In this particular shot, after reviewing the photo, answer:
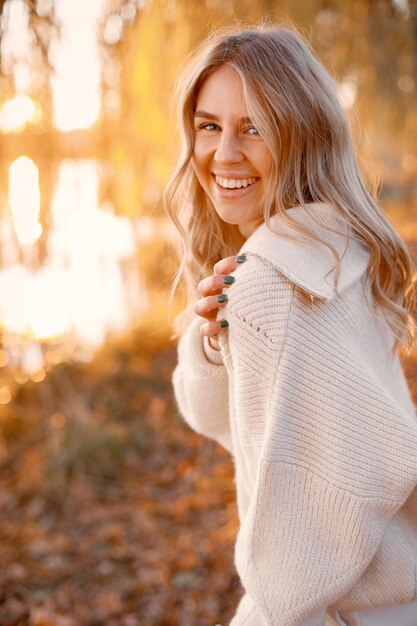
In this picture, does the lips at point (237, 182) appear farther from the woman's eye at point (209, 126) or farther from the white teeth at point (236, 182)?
the woman's eye at point (209, 126)

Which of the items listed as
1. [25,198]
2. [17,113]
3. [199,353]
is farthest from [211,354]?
[25,198]

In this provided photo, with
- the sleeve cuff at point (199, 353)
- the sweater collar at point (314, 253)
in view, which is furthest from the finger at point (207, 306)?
the sleeve cuff at point (199, 353)

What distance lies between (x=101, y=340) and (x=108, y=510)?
269cm

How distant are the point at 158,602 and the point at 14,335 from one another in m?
2.40

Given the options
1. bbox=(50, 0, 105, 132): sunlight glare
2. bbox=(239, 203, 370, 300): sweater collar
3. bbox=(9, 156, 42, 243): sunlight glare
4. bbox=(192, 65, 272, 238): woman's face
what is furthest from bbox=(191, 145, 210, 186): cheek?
bbox=(9, 156, 42, 243): sunlight glare

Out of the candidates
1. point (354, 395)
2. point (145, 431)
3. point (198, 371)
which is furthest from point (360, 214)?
point (145, 431)

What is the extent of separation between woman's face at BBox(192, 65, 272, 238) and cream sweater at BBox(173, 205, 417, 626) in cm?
24

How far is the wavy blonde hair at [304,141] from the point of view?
1.44 metres

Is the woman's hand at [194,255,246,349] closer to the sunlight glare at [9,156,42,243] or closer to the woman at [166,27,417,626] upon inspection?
the woman at [166,27,417,626]

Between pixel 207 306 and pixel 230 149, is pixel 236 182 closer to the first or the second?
pixel 230 149

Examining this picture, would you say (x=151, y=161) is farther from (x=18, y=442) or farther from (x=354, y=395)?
(x=354, y=395)

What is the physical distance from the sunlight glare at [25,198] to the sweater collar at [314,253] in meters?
2.63

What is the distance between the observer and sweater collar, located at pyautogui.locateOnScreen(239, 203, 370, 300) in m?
1.29

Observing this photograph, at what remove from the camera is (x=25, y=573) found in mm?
3252
